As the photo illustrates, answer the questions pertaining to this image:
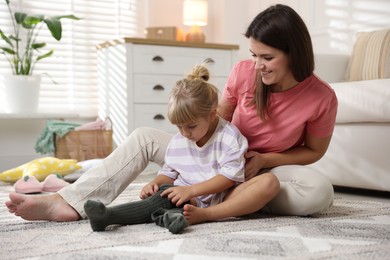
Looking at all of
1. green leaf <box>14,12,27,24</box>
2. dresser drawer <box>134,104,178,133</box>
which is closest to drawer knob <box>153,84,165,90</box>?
dresser drawer <box>134,104,178,133</box>

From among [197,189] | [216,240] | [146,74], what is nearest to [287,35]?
[197,189]

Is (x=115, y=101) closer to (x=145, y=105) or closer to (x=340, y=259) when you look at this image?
(x=145, y=105)

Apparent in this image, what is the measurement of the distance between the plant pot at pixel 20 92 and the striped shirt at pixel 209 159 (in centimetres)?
200

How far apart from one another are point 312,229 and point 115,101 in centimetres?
219

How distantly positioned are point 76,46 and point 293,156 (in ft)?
8.04

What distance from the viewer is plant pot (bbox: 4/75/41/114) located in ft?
10.5

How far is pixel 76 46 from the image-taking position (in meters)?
3.62

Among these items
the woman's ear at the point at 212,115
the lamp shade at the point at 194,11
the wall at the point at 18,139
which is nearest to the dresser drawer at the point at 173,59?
the lamp shade at the point at 194,11

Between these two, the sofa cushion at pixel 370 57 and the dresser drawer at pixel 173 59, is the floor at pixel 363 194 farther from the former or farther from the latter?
the dresser drawer at pixel 173 59

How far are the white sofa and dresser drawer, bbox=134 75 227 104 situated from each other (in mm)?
1170

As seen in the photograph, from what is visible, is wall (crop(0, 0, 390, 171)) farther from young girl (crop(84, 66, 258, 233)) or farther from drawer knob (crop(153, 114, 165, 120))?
young girl (crop(84, 66, 258, 233))

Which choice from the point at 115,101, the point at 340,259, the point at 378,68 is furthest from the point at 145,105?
the point at 340,259

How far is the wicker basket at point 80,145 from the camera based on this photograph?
3.04 meters

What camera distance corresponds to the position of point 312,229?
4.23 feet
